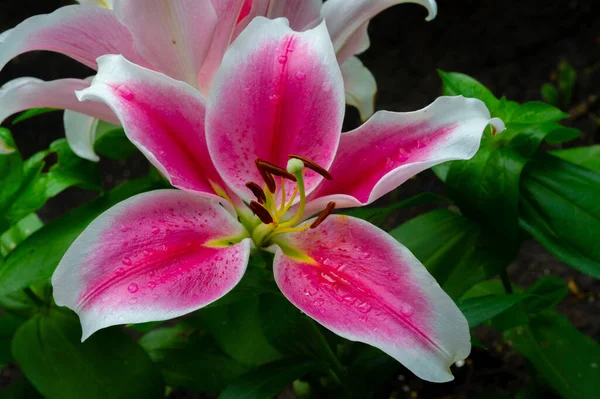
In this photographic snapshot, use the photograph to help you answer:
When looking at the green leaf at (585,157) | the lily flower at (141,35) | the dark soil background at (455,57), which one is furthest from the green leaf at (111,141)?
the dark soil background at (455,57)

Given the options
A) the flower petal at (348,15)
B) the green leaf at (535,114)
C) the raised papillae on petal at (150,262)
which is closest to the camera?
the raised papillae on petal at (150,262)

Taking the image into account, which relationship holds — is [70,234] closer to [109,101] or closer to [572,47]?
[109,101]

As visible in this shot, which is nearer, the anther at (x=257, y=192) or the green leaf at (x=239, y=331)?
the anther at (x=257, y=192)

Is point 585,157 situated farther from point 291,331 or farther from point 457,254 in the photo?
point 291,331

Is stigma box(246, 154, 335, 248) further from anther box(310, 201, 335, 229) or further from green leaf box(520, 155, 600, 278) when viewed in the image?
green leaf box(520, 155, 600, 278)

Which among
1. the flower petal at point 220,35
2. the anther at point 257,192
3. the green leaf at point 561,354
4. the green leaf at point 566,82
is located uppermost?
the flower petal at point 220,35

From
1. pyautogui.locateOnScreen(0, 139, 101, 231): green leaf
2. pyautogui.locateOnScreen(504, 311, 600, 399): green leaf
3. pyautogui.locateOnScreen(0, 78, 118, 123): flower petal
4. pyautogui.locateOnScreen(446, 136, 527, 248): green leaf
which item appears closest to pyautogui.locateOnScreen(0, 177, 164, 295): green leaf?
pyautogui.locateOnScreen(0, 139, 101, 231): green leaf

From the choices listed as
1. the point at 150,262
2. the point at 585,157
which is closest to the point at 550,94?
the point at 585,157

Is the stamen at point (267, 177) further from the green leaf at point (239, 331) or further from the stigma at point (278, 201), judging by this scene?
the green leaf at point (239, 331)

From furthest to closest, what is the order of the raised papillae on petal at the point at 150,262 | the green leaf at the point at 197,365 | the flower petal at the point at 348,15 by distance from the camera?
the green leaf at the point at 197,365 → the flower petal at the point at 348,15 → the raised papillae on petal at the point at 150,262
